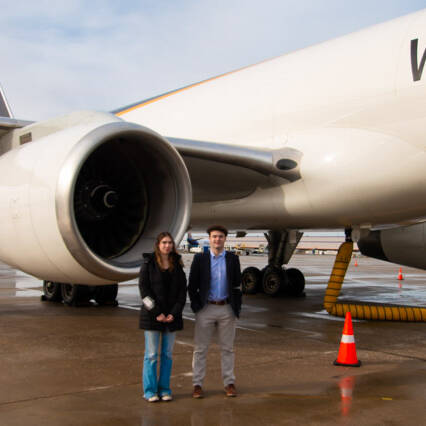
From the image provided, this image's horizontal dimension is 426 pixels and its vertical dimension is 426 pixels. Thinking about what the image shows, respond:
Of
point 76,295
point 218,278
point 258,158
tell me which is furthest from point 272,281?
point 218,278

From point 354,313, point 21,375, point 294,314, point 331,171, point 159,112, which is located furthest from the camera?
point 159,112

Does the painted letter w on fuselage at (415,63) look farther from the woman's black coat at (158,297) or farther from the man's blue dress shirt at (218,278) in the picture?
the woman's black coat at (158,297)

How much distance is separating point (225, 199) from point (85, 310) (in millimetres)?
2708

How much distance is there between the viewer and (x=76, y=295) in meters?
9.15

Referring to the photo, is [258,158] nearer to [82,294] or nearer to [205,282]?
[205,282]

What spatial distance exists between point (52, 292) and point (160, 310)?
6.13m

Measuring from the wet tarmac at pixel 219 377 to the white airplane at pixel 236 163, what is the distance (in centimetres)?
89

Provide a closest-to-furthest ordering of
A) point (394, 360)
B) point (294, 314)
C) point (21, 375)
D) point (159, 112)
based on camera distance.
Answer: point (21, 375), point (394, 360), point (294, 314), point (159, 112)

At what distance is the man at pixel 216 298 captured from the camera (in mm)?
4242

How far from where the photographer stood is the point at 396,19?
7.30 m

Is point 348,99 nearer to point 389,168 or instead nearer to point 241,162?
point 389,168

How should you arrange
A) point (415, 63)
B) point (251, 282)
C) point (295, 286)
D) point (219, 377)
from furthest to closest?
point (251, 282), point (295, 286), point (415, 63), point (219, 377)

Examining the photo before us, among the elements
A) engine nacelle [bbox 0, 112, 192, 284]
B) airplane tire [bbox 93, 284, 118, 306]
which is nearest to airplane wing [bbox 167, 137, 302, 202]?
engine nacelle [bbox 0, 112, 192, 284]

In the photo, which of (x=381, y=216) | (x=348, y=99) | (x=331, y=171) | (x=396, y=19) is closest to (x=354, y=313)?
(x=381, y=216)
